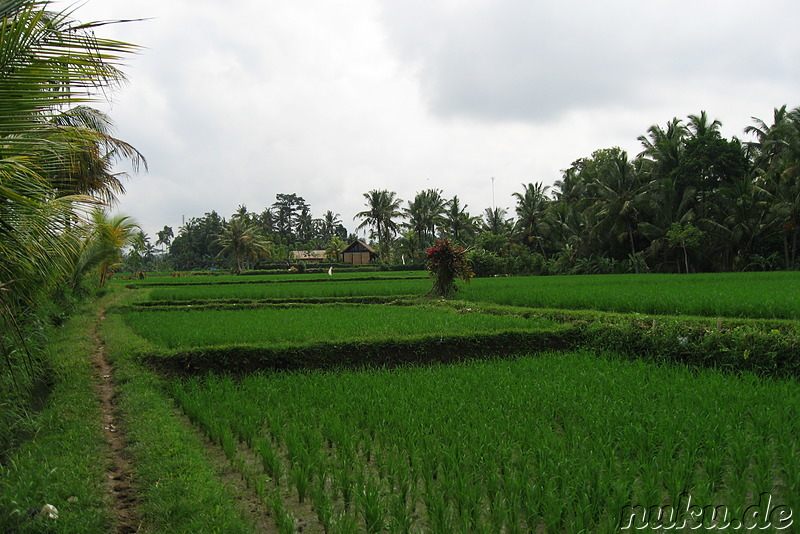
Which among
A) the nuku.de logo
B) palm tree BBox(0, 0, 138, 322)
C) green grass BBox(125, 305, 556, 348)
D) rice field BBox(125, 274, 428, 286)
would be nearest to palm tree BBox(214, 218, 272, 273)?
Result: rice field BBox(125, 274, 428, 286)

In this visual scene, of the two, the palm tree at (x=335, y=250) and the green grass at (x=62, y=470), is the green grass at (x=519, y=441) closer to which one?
the green grass at (x=62, y=470)

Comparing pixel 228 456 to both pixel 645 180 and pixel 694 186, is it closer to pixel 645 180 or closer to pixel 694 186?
pixel 694 186

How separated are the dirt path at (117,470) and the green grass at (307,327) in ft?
4.79

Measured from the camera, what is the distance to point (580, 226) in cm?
3284

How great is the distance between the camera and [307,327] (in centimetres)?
889

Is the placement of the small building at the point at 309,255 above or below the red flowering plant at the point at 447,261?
above

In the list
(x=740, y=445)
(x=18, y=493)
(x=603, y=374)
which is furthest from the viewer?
(x=603, y=374)

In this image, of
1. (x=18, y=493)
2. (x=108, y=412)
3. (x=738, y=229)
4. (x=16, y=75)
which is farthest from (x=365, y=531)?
(x=738, y=229)

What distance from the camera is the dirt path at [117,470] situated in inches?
122

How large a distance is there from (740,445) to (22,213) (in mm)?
5368

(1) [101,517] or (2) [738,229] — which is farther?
(2) [738,229]

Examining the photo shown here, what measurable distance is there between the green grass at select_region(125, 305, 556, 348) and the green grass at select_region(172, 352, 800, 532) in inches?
62.9

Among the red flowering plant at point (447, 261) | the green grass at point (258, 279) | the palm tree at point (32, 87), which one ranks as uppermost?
the palm tree at point (32, 87)

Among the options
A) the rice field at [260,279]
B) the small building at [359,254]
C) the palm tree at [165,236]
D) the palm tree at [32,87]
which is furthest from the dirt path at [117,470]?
the palm tree at [165,236]
